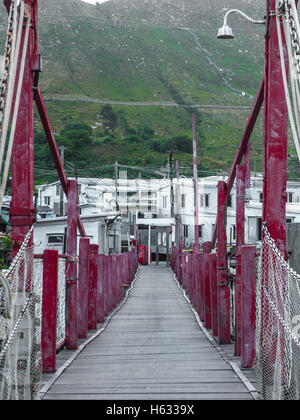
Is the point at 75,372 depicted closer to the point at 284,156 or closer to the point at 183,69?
the point at 284,156

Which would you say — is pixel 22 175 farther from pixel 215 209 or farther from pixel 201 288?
pixel 215 209

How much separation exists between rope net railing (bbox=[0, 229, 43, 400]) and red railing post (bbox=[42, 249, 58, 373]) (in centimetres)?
45

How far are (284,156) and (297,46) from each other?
1857 millimetres

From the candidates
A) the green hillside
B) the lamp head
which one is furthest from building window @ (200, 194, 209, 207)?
the lamp head

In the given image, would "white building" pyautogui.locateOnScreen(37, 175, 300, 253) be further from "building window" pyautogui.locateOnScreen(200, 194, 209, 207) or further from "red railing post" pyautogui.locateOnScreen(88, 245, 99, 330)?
"red railing post" pyautogui.locateOnScreen(88, 245, 99, 330)

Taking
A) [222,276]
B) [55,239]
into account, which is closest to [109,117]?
[55,239]

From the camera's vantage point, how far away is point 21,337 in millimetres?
5906

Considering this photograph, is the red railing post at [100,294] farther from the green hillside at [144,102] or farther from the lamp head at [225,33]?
the green hillside at [144,102]

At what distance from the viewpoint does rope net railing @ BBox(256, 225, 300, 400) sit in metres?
5.53

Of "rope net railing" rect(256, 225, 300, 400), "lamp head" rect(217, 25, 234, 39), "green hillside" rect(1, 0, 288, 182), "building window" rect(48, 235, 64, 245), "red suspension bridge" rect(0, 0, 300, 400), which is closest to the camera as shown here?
"red suspension bridge" rect(0, 0, 300, 400)

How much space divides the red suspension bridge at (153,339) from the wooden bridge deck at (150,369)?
0.05 feet

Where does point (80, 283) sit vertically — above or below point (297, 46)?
below

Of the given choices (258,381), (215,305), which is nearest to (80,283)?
(215,305)

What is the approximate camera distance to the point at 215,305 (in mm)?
10500
